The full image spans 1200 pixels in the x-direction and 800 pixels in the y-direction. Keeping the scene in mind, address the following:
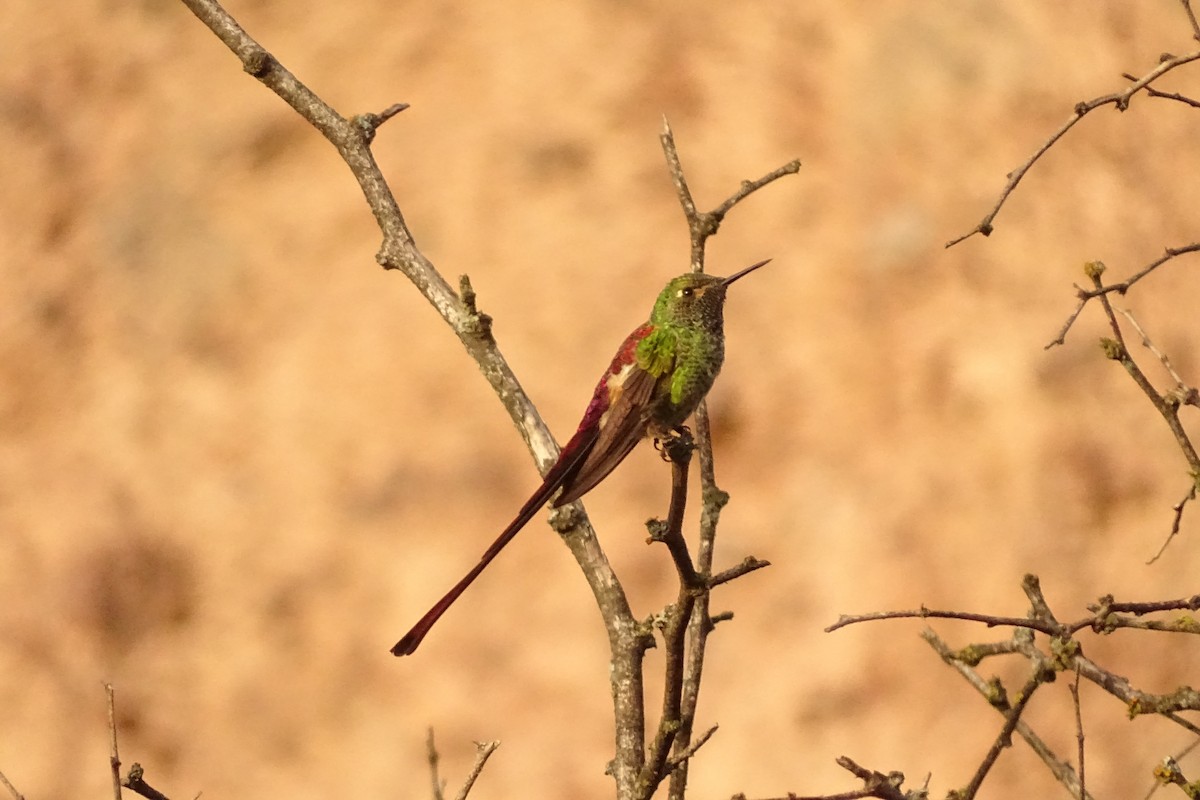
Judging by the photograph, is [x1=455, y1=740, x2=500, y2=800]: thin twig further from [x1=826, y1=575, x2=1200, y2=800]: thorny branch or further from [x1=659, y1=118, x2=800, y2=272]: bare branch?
[x1=659, y1=118, x2=800, y2=272]: bare branch

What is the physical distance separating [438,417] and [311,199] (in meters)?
1.57

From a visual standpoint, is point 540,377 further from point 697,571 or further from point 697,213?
point 697,571

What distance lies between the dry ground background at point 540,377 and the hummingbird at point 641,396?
3.65m

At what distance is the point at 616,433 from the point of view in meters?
2.53

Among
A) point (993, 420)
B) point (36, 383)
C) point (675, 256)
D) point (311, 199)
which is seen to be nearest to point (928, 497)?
point (993, 420)

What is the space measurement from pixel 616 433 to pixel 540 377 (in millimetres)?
4246

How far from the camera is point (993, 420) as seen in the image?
21.4 ft

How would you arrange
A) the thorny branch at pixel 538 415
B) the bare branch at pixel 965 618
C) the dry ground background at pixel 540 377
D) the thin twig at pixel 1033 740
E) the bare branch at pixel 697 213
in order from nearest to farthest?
the bare branch at pixel 965 618
the thin twig at pixel 1033 740
the thorny branch at pixel 538 415
the bare branch at pixel 697 213
the dry ground background at pixel 540 377

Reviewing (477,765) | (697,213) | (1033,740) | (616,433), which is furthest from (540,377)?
(477,765)

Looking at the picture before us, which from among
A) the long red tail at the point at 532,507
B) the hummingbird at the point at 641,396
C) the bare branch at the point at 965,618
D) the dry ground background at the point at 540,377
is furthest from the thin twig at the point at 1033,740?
the dry ground background at the point at 540,377

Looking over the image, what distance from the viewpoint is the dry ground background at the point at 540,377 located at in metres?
6.34

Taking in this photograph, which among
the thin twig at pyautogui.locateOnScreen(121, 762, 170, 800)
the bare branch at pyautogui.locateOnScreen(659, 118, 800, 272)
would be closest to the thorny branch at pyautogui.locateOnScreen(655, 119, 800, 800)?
the bare branch at pyautogui.locateOnScreen(659, 118, 800, 272)

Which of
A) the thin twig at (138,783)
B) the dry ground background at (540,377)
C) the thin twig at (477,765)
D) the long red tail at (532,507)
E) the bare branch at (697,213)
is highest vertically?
the dry ground background at (540,377)

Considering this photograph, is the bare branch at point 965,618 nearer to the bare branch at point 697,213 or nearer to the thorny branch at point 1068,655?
the thorny branch at point 1068,655
